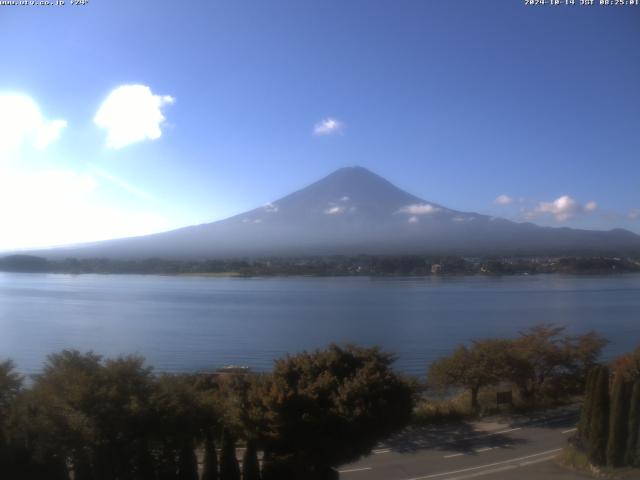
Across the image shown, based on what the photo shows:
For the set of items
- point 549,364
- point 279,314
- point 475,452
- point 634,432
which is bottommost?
point 475,452

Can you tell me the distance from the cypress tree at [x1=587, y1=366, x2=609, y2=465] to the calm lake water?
6.32m

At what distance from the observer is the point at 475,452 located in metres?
7.05

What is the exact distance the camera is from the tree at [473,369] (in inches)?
387

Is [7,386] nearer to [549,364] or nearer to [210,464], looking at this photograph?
[210,464]

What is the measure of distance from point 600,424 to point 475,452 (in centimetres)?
159

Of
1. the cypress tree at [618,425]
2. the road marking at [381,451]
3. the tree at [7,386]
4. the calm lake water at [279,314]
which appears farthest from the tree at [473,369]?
the tree at [7,386]

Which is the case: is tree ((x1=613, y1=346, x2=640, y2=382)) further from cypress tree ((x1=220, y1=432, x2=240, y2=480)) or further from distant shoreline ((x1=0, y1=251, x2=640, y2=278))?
distant shoreline ((x1=0, y1=251, x2=640, y2=278))

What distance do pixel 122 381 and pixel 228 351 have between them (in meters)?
11.4

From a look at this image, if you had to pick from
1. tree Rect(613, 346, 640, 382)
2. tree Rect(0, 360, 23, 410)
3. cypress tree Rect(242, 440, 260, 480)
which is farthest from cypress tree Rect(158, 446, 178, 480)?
tree Rect(613, 346, 640, 382)

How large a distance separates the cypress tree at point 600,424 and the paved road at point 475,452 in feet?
1.01

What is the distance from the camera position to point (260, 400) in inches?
201

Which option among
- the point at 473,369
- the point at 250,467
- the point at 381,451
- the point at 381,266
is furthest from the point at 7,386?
the point at 381,266

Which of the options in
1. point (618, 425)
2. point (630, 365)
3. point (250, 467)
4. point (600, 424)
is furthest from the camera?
point (630, 365)

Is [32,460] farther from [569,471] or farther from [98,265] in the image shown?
[98,265]
